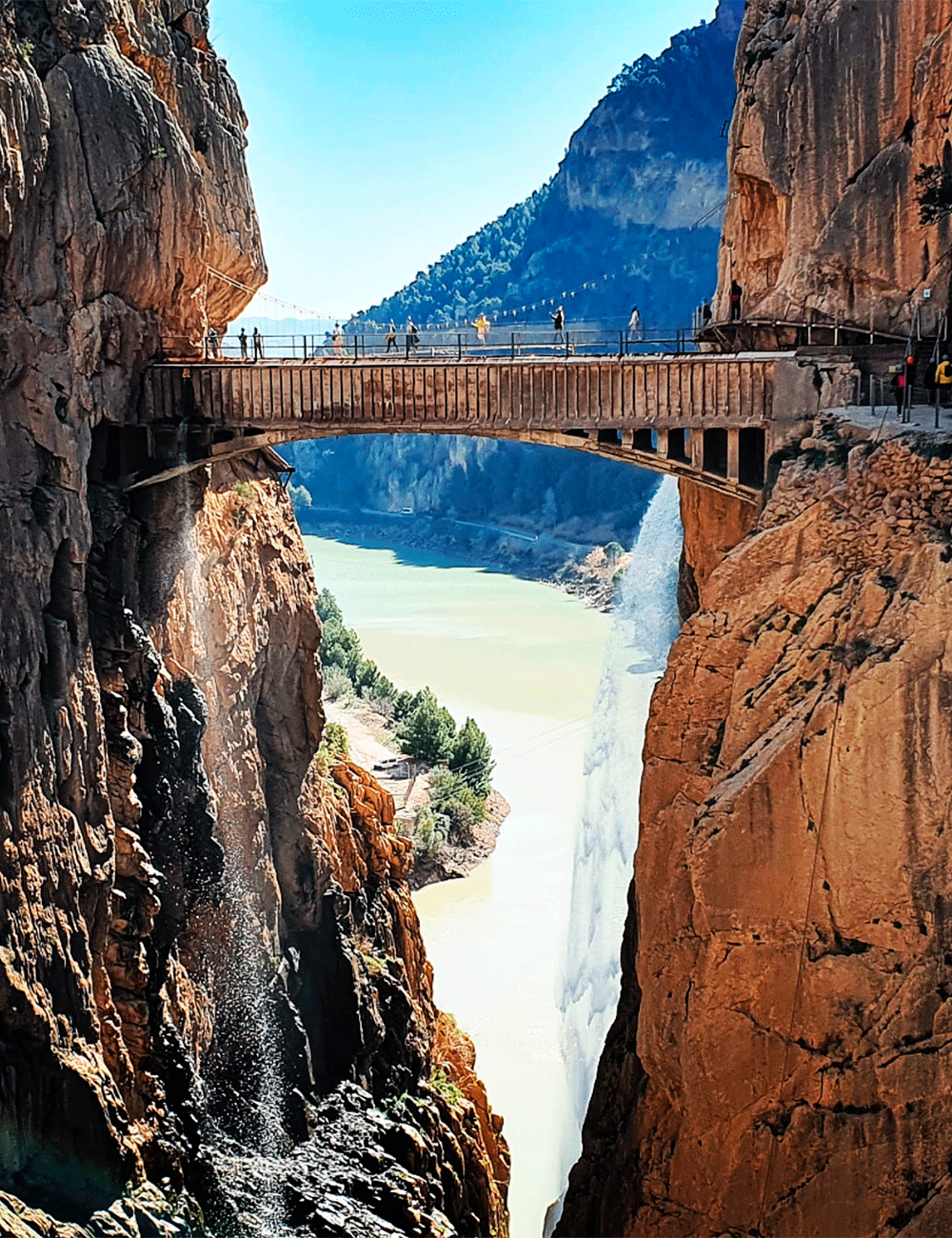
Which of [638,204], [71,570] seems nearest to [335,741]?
[71,570]

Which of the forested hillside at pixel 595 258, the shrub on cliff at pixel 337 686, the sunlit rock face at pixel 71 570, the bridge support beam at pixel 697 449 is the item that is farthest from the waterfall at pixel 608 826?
the forested hillside at pixel 595 258

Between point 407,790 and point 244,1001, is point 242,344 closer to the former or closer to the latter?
point 244,1001

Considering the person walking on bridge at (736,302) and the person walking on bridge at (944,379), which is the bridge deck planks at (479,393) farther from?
the person walking on bridge at (736,302)

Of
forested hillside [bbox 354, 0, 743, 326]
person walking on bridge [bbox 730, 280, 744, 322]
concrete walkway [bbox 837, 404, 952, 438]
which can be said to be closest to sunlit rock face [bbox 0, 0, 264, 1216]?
person walking on bridge [bbox 730, 280, 744, 322]

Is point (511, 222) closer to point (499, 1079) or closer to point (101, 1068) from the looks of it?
point (499, 1079)

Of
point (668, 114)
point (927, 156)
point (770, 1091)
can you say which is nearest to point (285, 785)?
point (770, 1091)

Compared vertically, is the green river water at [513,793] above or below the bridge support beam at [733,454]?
below
